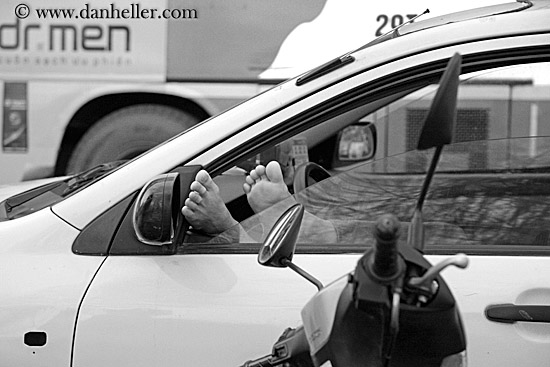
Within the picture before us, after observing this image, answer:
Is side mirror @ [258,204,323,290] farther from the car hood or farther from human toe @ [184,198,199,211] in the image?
the car hood

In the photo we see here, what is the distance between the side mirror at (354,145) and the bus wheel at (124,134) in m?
3.06

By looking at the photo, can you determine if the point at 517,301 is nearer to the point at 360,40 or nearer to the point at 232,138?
the point at 232,138

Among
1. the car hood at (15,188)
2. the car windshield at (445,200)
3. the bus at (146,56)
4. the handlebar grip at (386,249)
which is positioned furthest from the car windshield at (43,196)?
the bus at (146,56)

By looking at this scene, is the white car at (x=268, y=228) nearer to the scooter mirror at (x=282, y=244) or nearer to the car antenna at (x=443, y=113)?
the scooter mirror at (x=282, y=244)

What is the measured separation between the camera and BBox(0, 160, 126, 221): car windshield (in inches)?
110

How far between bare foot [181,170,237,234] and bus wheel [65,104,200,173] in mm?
4380

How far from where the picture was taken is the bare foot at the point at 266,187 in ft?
8.39

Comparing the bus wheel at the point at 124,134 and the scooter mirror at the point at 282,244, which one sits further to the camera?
the bus wheel at the point at 124,134

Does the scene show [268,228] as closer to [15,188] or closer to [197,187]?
[197,187]

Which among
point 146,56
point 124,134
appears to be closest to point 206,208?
point 146,56

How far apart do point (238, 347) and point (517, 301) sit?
701 mm

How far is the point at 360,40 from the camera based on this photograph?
630cm

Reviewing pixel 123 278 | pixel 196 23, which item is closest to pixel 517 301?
pixel 123 278

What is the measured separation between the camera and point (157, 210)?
2314 mm
